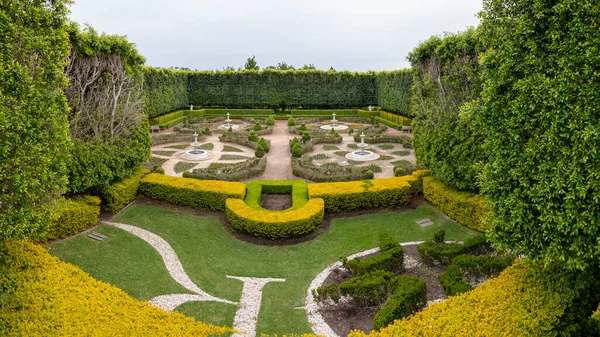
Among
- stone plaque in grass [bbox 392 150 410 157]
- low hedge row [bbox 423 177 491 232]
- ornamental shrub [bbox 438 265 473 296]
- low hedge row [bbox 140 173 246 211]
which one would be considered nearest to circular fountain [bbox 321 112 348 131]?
stone plaque in grass [bbox 392 150 410 157]

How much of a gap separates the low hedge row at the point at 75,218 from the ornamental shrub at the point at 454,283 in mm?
13219

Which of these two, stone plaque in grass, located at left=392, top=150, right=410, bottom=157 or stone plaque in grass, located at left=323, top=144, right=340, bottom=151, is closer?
stone plaque in grass, located at left=392, top=150, right=410, bottom=157

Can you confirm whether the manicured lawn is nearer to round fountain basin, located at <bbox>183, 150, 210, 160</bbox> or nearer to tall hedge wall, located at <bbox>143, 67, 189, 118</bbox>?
round fountain basin, located at <bbox>183, 150, 210, 160</bbox>

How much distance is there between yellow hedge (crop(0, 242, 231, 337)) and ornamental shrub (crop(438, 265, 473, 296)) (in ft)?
20.9

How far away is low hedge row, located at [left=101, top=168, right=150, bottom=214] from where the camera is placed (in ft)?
57.8

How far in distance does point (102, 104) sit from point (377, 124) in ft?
105

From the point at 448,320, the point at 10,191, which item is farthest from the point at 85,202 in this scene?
the point at 448,320

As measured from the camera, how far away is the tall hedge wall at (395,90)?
42459mm

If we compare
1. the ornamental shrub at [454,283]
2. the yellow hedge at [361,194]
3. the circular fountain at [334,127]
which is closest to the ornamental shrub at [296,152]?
the yellow hedge at [361,194]

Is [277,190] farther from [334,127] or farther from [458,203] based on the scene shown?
[334,127]

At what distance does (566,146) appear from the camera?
24.7 feet

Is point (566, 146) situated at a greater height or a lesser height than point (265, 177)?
greater

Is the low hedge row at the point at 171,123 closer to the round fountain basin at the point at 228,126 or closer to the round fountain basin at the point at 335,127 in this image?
the round fountain basin at the point at 228,126

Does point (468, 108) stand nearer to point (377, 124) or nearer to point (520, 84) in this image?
point (520, 84)
